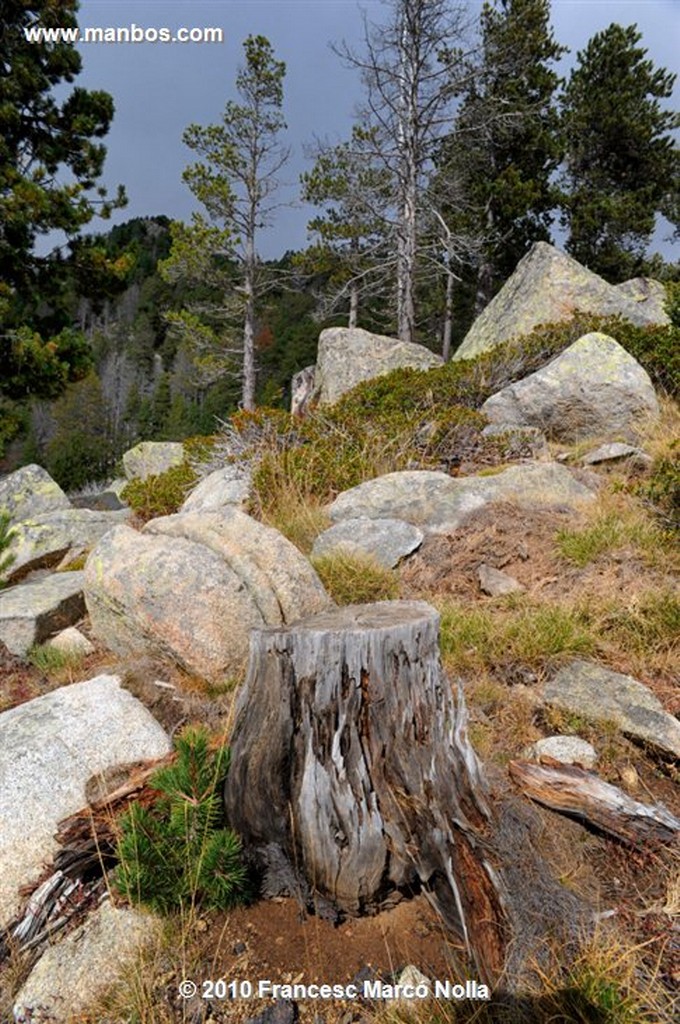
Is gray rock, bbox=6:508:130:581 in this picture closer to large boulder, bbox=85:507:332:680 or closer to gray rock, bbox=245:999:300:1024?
large boulder, bbox=85:507:332:680

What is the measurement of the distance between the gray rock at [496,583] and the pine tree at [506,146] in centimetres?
1443

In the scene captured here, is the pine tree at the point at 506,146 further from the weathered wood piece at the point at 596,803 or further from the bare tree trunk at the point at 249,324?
the weathered wood piece at the point at 596,803

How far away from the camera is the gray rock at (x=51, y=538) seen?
22.3ft

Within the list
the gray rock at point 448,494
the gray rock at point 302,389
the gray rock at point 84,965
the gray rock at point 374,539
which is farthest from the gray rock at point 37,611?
the gray rock at point 302,389

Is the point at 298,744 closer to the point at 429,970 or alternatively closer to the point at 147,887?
the point at 147,887

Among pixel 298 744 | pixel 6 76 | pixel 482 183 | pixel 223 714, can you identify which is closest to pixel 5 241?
pixel 6 76

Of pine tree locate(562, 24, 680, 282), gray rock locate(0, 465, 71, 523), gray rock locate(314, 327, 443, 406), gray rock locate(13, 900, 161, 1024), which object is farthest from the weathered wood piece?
pine tree locate(562, 24, 680, 282)

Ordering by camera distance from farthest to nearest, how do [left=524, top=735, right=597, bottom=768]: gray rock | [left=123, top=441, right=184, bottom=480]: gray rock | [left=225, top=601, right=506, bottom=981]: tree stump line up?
1. [left=123, top=441, right=184, bottom=480]: gray rock
2. [left=524, top=735, right=597, bottom=768]: gray rock
3. [left=225, top=601, right=506, bottom=981]: tree stump

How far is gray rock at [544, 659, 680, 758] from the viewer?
2.81 metres

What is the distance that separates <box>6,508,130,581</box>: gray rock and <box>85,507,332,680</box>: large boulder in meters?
2.86

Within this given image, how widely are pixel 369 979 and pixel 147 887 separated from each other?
0.79m

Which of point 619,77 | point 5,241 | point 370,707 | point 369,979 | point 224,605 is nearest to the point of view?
point 369,979

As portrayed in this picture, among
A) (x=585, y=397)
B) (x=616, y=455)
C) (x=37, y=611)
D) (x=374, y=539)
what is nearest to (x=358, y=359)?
(x=585, y=397)

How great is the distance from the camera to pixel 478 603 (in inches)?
166
